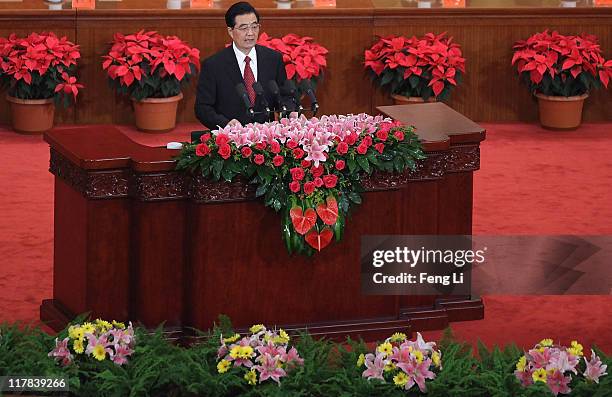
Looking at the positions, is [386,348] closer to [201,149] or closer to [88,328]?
[88,328]

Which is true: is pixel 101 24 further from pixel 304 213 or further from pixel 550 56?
pixel 304 213

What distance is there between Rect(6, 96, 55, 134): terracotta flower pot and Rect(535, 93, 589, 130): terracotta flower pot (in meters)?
3.71

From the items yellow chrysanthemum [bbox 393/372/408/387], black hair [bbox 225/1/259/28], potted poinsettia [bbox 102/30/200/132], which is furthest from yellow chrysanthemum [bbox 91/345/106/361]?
potted poinsettia [bbox 102/30/200/132]

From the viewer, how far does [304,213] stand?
680 centimetres

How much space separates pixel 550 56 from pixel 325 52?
1.69m

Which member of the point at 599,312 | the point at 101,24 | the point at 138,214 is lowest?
the point at 599,312

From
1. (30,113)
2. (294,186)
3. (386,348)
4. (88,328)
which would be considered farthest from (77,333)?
(30,113)

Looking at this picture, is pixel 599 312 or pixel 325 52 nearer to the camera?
pixel 599 312

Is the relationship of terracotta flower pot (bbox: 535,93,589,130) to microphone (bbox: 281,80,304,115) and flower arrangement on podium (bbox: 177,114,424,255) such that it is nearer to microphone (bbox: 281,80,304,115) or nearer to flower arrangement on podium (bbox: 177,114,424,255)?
microphone (bbox: 281,80,304,115)

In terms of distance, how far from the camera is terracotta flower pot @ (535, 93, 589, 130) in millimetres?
11461

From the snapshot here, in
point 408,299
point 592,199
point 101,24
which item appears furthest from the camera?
point 101,24

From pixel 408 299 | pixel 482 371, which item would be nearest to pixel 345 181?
pixel 408 299

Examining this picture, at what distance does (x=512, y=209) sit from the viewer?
30.9ft

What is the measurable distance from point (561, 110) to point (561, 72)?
29 cm
